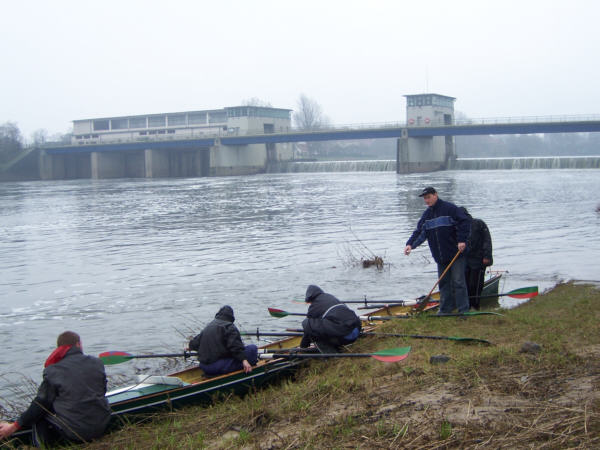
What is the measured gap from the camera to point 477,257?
10039 millimetres

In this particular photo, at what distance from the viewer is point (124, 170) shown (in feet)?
328

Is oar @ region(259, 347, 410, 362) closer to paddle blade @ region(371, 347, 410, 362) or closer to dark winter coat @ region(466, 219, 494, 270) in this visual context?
paddle blade @ region(371, 347, 410, 362)

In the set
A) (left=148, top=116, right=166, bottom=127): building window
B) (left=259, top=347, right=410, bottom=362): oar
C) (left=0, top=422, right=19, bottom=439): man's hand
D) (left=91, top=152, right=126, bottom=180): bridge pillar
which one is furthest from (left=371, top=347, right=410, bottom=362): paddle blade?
(left=148, top=116, right=166, bottom=127): building window

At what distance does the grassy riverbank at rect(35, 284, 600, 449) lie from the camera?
4.95m

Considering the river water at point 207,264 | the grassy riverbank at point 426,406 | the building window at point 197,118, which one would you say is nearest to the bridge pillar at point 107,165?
the building window at point 197,118

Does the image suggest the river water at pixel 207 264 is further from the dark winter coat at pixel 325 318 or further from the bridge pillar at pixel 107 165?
the bridge pillar at pixel 107 165

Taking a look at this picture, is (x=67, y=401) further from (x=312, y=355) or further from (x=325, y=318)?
(x=325, y=318)

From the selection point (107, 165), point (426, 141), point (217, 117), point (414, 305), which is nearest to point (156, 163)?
point (107, 165)

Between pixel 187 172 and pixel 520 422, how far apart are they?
315ft

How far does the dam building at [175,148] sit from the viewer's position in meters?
91.4

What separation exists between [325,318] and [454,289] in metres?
2.77

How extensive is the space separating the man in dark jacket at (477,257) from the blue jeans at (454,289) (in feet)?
1.03

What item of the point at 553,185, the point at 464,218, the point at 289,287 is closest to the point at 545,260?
the point at 289,287

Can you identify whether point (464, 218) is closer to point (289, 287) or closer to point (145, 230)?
point (289, 287)
